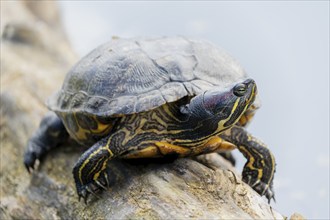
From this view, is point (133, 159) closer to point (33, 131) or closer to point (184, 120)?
point (184, 120)

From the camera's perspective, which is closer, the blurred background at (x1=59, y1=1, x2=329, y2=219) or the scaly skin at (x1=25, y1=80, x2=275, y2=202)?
the scaly skin at (x1=25, y1=80, x2=275, y2=202)

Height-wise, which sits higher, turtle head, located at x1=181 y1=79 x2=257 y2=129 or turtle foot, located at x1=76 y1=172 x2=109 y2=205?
turtle head, located at x1=181 y1=79 x2=257 y2=129

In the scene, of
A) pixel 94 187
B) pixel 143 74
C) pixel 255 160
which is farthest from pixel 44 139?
pixel 255 160

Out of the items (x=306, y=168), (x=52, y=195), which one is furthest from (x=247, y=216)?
(x=306, y=168)

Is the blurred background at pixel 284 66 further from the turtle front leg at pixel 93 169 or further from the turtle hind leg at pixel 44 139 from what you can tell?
the turtle front leg at pixel 93 169

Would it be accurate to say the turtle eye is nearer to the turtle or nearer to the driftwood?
the turtle

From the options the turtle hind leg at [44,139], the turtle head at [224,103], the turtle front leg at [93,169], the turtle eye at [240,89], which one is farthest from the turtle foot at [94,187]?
the turtle eye at [240,89]

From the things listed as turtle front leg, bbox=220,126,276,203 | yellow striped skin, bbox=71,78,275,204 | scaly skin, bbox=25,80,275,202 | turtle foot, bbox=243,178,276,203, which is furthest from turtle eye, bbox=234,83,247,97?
turtle foot, bbox=243,178,276,203
